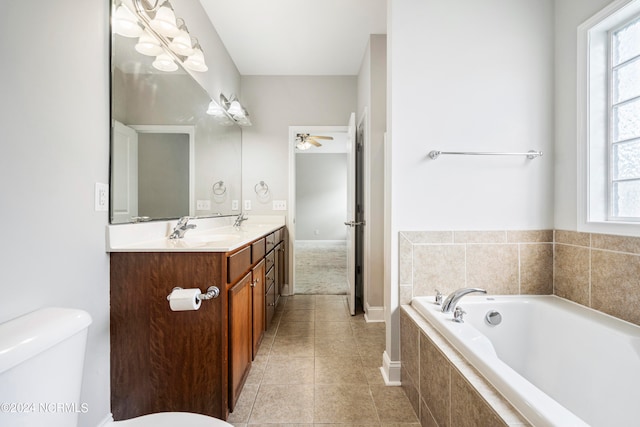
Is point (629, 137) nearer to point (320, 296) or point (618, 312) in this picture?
point (618, 312)

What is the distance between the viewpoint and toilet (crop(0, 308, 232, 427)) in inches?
25.2

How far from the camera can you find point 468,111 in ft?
5.42

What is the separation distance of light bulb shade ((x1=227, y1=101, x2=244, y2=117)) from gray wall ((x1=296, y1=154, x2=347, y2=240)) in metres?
5.14

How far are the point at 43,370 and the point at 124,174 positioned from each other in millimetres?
871

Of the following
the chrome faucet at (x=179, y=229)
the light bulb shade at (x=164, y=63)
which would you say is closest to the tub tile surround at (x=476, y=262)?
the chrome faucet at (x=179, y=229)

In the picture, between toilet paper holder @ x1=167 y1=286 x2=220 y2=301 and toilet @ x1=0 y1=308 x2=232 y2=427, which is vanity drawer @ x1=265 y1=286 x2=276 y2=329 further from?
toilet @ x1=0 y1=308 x2=232 y2=427

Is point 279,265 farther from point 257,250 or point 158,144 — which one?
point 158,144

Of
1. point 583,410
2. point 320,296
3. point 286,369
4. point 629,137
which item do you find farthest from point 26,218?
point 320,296

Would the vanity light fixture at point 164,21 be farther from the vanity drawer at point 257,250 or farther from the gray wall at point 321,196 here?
the gray wall at point 321,196

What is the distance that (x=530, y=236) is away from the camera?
5.47 ft

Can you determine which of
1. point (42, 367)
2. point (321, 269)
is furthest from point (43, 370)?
point (321, 269)

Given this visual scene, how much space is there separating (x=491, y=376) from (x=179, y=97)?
2150 millimetres

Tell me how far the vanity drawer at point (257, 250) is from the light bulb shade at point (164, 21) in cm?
126

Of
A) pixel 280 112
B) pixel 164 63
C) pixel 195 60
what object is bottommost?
pixel 164 63
